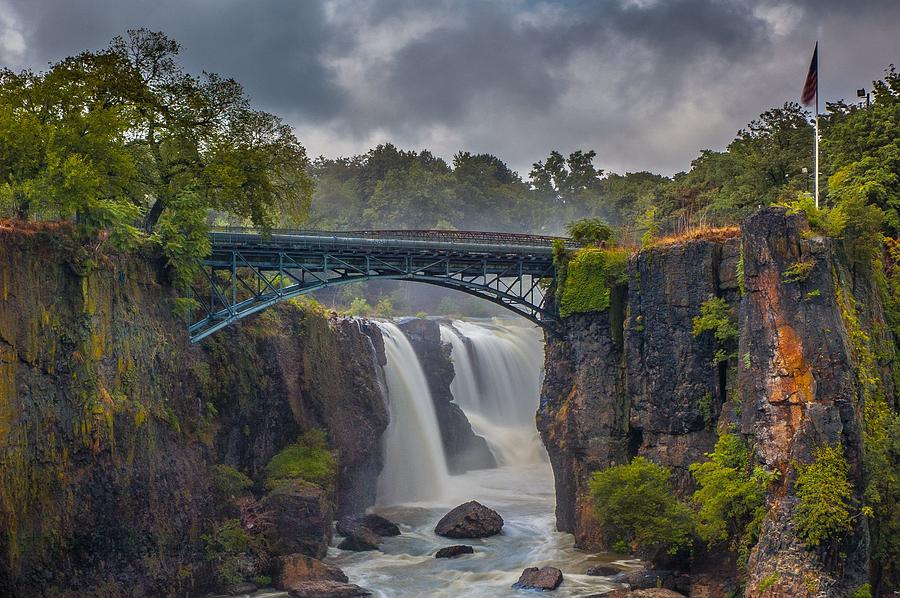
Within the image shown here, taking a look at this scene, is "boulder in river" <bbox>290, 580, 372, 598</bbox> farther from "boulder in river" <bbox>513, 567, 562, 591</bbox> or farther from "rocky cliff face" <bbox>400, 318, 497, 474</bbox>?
"rocky cliff face" <bbox>400, 318, 497, 474</bbox>

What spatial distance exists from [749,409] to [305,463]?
1687 centimetres

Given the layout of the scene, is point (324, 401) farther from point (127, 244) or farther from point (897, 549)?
point (897, 549)

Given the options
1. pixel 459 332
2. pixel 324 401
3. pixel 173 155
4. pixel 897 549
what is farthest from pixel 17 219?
pixel 459 332

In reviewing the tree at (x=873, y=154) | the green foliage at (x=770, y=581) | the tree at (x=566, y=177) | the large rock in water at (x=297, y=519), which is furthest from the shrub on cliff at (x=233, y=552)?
the tree at (x=566, y=177)

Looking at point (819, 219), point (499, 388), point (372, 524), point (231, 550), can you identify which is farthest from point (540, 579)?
point (499, 388)

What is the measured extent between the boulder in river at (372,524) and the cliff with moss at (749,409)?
24.8 ft

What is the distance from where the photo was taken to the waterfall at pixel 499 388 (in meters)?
50.8

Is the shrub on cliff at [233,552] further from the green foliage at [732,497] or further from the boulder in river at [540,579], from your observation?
the green foliage at [732,497]

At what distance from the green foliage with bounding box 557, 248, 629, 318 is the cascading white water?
13.6m

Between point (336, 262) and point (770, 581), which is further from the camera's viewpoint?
point (336, 262)

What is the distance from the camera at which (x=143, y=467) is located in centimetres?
2500

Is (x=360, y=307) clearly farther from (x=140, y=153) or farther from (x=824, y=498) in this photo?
(x=824, y=498)

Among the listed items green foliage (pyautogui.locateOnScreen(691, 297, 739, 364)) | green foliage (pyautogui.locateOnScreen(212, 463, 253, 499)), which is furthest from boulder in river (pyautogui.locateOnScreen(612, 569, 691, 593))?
green foliage (pyautogui.locateOnScreen(212, 463, 253, 499))

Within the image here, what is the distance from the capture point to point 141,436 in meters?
25.1
